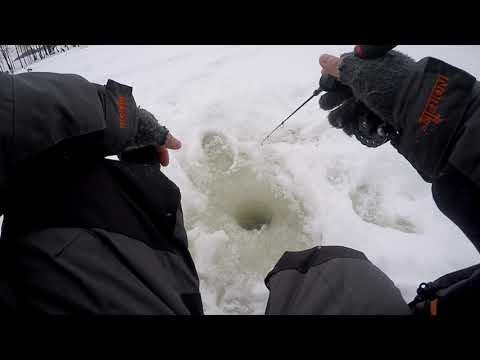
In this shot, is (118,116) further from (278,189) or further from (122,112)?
(278,189)

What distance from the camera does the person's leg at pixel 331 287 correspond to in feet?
1.96

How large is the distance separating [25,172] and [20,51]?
566cm

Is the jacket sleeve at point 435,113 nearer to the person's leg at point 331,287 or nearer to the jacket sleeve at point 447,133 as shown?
the jacket sleeve at point 447,133

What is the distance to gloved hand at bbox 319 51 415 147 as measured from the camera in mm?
657

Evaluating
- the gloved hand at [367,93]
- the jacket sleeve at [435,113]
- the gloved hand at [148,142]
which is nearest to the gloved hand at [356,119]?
the gloved hand at [367,93]

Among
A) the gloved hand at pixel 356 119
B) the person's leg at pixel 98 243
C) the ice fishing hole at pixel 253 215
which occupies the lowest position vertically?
the ice fishing hole at pixel 253 215

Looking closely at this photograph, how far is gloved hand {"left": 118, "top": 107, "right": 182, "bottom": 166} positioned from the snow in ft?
1.51

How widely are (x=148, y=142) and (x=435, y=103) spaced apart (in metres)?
0.89

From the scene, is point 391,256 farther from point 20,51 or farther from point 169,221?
point 20,51

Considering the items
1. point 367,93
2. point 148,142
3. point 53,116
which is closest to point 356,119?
point 367,93

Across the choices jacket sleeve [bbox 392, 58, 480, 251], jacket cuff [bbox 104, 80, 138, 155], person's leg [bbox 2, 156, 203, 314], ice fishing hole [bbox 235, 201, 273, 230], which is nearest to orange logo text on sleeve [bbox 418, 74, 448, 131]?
jacket sleeve [bbox 392, 58, 480, 251]

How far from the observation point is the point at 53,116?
649 millimetres

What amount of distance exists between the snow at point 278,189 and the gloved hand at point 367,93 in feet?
2.10

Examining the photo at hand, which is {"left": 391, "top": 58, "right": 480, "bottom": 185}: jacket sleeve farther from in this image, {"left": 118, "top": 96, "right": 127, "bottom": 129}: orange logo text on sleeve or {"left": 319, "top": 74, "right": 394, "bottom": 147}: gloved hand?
{"left": 118, "top": 96, "right": 127, "bottom": 129}: orange logo text on sleeve
